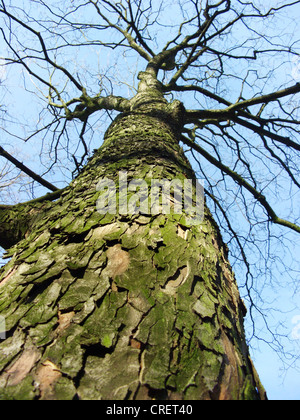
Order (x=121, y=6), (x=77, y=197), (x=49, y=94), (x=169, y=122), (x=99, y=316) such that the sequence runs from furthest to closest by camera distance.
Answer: (x=121, y=6)
(x=49, y=94)
(x=169, y=122)
(x=77, y=197)
(x=99, y=316)

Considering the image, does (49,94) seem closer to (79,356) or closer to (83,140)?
(83,140)

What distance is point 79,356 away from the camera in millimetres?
650

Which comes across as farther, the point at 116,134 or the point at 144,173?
the point at 116,134

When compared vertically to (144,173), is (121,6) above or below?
above

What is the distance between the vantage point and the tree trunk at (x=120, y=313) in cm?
61

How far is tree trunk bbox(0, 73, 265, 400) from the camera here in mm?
611

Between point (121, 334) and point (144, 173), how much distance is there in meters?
0.94

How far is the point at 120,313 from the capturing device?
760mm

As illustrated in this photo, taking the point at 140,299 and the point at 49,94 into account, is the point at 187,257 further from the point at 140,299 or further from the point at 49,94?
the point at 49,94

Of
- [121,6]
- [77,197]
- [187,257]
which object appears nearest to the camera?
[187,257]

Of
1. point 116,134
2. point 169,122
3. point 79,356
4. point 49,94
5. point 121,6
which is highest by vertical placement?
point 121,6

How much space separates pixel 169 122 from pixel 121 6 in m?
4.32
